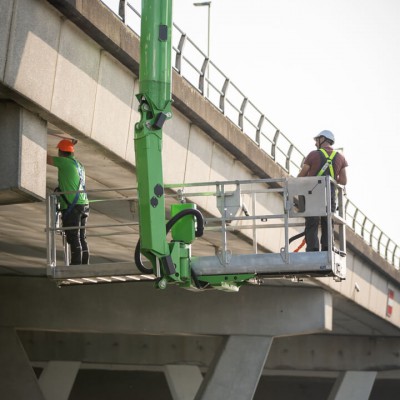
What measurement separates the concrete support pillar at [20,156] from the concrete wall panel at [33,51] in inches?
13.8

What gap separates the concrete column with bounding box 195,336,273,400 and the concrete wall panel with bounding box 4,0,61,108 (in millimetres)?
17325

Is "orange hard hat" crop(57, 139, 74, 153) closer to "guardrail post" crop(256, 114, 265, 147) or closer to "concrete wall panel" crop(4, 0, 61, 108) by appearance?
"concrete wall panel" crop(4, 0, 61, 108)

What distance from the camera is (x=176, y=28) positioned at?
82.3ft

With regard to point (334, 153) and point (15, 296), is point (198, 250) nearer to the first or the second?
point (15, 296)

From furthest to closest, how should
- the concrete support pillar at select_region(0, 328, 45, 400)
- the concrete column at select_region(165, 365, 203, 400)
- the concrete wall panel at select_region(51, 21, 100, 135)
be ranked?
1. the concrete column at select_region(165, 365, 203, 400)
2. the concrete support pillar at select_region(0, 328, 45, 400)
3. the concrete wall panel at select_region(51, 21, 100, 135)

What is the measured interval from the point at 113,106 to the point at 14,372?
50.2ft

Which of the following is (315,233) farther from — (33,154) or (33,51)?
(33,51)

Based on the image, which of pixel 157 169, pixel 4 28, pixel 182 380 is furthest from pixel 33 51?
pixel 182 380

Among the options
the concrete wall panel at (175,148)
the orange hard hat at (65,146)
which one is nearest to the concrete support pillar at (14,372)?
the concrete wall panel at (175,148)

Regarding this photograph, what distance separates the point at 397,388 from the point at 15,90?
44.8 metres

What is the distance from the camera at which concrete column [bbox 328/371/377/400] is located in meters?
50.9

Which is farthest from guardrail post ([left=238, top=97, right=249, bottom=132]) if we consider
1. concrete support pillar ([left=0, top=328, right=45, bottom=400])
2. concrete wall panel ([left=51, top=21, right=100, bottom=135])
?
concrete support pillar ([left=0, top=328, right=45, bottom=400])

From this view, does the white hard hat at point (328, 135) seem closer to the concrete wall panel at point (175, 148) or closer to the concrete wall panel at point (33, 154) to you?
the concrete wall panel at point (33, 154)

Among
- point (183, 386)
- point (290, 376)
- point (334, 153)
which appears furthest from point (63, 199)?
point (290, 376)
